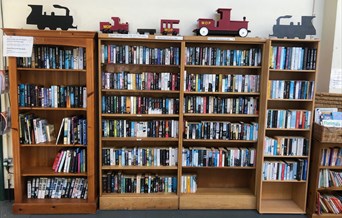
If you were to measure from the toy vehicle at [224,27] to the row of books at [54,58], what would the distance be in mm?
1270

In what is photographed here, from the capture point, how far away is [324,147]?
9.32 ft

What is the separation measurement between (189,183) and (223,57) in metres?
1.44

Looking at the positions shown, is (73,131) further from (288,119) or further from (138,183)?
(288,119)

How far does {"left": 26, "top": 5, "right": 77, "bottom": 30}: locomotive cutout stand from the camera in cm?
281

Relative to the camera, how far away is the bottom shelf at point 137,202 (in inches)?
120

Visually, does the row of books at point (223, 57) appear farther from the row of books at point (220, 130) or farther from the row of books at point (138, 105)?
the row of books at point (220, 130)

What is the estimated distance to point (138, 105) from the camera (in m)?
3.02

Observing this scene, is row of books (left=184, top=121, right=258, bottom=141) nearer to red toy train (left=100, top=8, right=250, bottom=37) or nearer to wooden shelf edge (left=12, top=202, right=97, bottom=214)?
red toy train (left=100, top=8, right=250, bottom=37)

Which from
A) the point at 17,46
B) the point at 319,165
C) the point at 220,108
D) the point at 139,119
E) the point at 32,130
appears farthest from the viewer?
the point at 139,119

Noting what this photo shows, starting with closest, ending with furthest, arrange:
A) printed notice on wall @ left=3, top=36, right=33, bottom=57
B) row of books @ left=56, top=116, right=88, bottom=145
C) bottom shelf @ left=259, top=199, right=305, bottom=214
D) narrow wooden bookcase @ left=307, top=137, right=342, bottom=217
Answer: printed notice on wall @ left=3, top=36, right=33, bottom=57
narrow wooden bookcase @ left=307, top=137, right=342, bottom=217
row of books @ left=56, top=116, right=88, bottom=145
bottom shelf @ left=259, top=199, right=305, bottom=214

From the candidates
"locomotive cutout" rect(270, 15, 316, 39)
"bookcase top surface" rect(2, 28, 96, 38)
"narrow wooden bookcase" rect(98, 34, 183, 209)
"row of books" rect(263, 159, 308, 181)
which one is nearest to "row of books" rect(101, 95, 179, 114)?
"narrow wooden bookcase" rect(98, 34, 183, 209)

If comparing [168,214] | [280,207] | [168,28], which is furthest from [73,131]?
[280,207]

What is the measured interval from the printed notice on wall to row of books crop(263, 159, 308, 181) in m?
2.71

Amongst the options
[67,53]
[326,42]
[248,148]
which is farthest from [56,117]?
[326,42]
